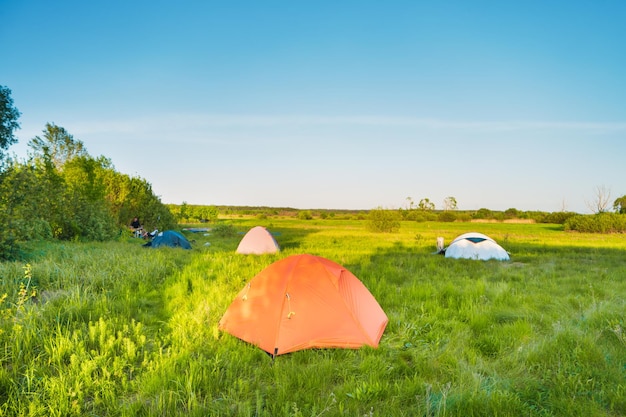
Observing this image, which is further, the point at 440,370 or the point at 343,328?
the point at 343,328

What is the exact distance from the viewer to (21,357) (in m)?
4.77

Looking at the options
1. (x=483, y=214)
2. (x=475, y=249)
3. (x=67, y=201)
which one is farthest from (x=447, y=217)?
(x=67, y=201)

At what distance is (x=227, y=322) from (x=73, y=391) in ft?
→ 8.13

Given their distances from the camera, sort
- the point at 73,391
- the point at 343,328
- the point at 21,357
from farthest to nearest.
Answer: the point at 343,328 → the point at 21,357 → the point at 73,391

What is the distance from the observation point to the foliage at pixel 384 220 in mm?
40625

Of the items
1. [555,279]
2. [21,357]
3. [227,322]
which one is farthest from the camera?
[555,279]

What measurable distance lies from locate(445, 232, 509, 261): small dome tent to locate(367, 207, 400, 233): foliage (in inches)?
867

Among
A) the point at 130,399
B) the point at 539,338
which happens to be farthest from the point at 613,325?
the point at 130,399

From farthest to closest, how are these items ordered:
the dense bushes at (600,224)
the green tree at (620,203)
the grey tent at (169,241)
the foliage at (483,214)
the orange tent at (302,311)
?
the foliage at (483,214), the green tree at (620,203), the dense bushes at (600,224), the grey tent at (169,241), the orange tent at (302,311)

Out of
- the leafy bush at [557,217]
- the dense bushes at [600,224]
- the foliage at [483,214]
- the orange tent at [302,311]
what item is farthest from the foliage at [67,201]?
the foliage at [483,214]

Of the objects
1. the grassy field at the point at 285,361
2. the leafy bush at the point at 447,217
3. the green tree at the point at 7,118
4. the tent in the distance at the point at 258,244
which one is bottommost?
the grassy field at the point at 285,361

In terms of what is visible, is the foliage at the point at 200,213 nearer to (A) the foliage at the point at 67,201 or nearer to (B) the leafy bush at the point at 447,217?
(A) the foliage at the point at 67,201

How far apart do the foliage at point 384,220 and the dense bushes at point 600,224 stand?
26.8 m

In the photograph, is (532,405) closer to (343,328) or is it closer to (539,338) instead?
(539,338)
